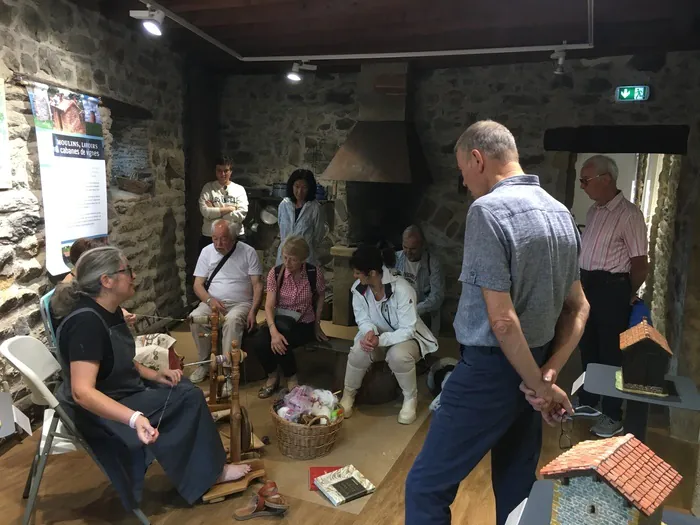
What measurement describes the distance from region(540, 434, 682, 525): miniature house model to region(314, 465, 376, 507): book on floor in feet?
4.94

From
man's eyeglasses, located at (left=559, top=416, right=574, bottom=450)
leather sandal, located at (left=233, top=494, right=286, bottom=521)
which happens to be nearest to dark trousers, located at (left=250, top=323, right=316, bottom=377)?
leather sandal, located at (left=233, top=494, right=286, bottom=521)

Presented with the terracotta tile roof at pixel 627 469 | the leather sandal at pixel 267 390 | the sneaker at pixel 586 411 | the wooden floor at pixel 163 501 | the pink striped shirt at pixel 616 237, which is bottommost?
the wooden floor at pixel 163 501

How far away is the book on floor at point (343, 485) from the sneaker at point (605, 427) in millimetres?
1253

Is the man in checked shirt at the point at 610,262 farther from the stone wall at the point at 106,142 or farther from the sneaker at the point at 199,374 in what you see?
the stone wall at the point at 106,142

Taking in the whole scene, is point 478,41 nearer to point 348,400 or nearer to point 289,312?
point 289,312

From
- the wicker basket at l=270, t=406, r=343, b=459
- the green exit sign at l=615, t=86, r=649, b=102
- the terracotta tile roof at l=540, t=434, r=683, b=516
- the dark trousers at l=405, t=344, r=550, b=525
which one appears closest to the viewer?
the terracotta tile roof at l=540, t=434, r=683, b=516

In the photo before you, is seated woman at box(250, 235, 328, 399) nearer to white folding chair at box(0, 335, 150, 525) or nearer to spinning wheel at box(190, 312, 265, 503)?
spinning wheel at box(190, 312, 265, 503)

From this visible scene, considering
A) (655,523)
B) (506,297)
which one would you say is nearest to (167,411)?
(506,297)

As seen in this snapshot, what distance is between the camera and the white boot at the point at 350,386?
3127 mm

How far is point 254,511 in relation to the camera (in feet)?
7.11

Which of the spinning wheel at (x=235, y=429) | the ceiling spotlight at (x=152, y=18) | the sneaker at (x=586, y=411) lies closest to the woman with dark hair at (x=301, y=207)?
the ceiling spotlight at (x=152, y=18)

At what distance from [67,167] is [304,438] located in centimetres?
214

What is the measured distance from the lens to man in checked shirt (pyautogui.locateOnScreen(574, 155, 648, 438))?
9.23ft

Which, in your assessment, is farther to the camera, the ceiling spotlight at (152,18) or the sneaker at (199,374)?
the sneaker at (199,374)
